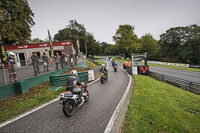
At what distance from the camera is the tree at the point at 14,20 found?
16.8 metres

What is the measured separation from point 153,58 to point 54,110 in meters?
57.6

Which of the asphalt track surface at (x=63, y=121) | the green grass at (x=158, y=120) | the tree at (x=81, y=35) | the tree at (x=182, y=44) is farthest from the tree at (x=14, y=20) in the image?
the tree at (x=182, y=44)

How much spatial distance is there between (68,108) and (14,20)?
80.2ft

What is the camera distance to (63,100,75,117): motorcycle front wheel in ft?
12.1

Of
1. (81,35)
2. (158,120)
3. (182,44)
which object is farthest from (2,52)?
(182,44)

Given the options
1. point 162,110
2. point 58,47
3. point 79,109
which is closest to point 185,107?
point 162,110

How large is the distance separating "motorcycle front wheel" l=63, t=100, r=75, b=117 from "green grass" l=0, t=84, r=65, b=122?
7.12 feet

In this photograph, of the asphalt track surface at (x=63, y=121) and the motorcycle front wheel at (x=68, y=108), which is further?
the motorcycle front wheel at (x=68, y=108)

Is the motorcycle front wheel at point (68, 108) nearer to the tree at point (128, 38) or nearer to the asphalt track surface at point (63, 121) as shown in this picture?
the asphalt track surface at point (63, 121)

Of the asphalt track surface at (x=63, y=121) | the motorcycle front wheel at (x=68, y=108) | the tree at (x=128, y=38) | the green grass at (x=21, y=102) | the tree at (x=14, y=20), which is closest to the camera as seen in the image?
the asphalt track surface at (x=63, y=121)

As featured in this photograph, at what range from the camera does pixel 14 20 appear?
19.2 meters

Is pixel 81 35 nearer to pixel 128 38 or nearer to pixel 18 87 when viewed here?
pixel 128 38

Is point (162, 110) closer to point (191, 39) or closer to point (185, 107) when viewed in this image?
point (185, 107)

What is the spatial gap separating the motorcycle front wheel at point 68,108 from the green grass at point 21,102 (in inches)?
85.5
